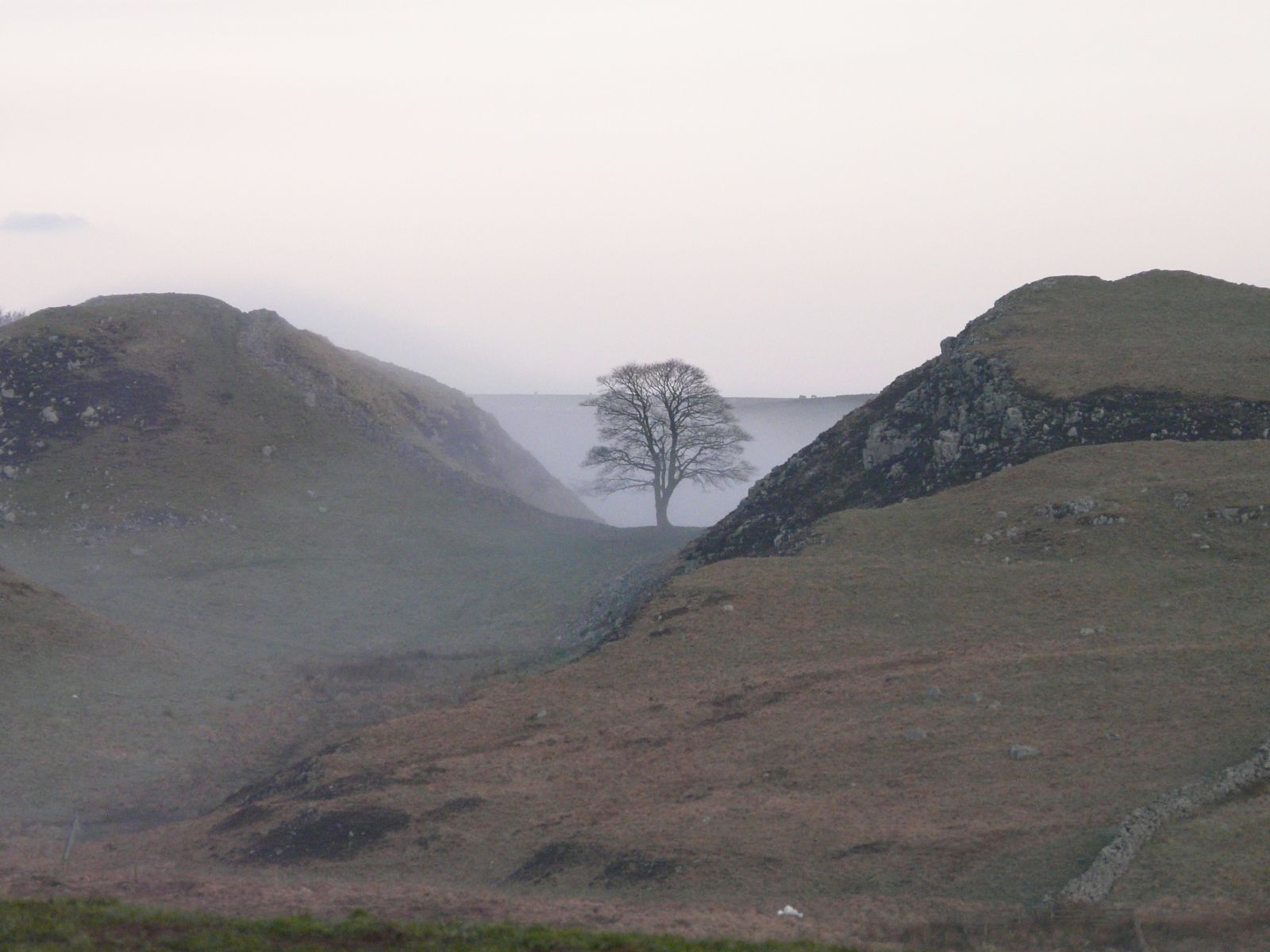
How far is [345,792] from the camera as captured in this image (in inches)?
698

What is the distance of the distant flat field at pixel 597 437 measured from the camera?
8512 cm

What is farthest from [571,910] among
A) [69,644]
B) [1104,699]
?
[69,644]

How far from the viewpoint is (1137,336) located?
32.5 m

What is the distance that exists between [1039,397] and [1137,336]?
513cm

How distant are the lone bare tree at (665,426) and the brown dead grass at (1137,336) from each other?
58.6 ft

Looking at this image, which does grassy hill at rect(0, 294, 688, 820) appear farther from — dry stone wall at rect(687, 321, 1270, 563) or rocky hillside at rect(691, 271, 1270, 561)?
rocky hillside at rect(691, 271, 1270, 561)

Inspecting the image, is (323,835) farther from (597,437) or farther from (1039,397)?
(597,437)

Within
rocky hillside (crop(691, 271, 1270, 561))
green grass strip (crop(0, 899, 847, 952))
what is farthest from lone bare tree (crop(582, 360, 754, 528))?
green grass strip (crop(0, 899, 847, 952))

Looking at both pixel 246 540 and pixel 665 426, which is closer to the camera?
pixel 246 540

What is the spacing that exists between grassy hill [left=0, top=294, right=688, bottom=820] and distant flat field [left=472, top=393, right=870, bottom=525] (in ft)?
86.0

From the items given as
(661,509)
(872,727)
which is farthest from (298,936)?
(661,509)

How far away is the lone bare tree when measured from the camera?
51469 mm

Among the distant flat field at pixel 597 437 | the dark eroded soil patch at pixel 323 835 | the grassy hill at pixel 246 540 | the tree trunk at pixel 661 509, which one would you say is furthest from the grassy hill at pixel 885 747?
the distant flat field at pixel 597 437

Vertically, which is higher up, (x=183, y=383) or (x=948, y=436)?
(x=183, y=383)
